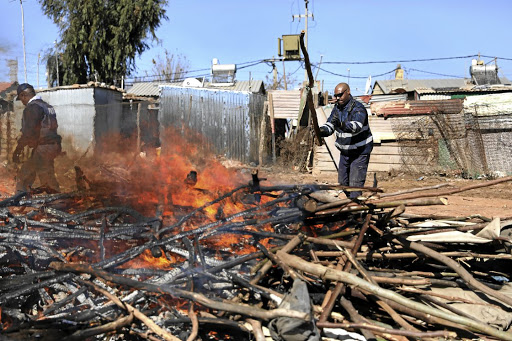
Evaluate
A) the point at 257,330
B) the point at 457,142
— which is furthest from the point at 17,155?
the point at 457,142

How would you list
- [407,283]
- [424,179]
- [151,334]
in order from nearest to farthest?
[151,334] → [407,283] → [424,179]

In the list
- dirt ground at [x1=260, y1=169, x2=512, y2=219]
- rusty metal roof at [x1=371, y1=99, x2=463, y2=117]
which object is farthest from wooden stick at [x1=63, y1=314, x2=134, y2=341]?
rusty metal roof at [x1=371, y1=99, x2=463, y2=117]

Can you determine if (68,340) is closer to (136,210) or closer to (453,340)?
(136,210)

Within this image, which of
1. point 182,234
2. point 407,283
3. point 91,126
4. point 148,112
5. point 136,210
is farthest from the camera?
point 148,112

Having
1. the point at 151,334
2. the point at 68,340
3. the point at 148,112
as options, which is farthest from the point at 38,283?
the point at 148,112

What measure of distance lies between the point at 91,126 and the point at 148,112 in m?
2.71

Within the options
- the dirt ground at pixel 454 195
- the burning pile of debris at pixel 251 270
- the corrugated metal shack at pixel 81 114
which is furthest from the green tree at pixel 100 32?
the burning pile of debris at pixel 251 270

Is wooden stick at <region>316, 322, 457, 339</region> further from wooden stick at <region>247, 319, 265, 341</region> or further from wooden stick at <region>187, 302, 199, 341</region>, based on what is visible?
wooden stick at <region>187, 302, 199, 341</region>

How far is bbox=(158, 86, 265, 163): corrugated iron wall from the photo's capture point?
1795 centimetres

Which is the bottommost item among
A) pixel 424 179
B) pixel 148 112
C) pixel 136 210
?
pixel 424 179

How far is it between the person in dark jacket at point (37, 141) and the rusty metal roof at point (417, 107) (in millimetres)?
12067

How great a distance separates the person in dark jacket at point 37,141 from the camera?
6.48 metres

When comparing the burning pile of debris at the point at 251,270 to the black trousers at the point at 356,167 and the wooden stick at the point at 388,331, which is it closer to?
the wooden stick at the point at 388,331

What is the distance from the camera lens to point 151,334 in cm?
273
